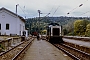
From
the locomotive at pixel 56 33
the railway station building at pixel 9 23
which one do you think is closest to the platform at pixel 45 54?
the locomotive at pixel 56 33

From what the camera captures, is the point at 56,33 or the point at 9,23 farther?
the point at 9,23

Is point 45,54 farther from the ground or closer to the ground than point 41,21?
closer to the ground

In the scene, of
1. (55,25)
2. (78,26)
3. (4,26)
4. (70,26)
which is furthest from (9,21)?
(70,26)

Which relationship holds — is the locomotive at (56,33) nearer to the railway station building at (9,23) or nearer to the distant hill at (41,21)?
the railway station building at (9,23)

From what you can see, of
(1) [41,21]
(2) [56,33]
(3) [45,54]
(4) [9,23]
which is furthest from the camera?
(1) [41,21]

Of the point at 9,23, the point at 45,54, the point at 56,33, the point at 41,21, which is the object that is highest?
the point at 41,21

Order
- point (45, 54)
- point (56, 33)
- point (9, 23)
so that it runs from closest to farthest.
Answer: point (45, 54)
point (56, 33)
point (9, 23)

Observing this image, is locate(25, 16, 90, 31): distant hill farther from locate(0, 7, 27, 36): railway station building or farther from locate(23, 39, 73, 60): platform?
locate(23, 39, 73, 60): platform

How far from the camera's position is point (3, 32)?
204 ft

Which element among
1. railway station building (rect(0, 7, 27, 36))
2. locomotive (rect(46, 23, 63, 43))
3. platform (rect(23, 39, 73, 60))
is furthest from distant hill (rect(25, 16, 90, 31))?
platform (rect(23, 39, 73, 60))

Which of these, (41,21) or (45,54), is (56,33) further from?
(41,21)

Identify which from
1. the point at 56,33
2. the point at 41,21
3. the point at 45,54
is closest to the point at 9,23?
the point at 56,33

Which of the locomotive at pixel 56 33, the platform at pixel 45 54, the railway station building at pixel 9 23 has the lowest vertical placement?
the platform at pixel 45 54

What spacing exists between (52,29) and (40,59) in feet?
80.0
